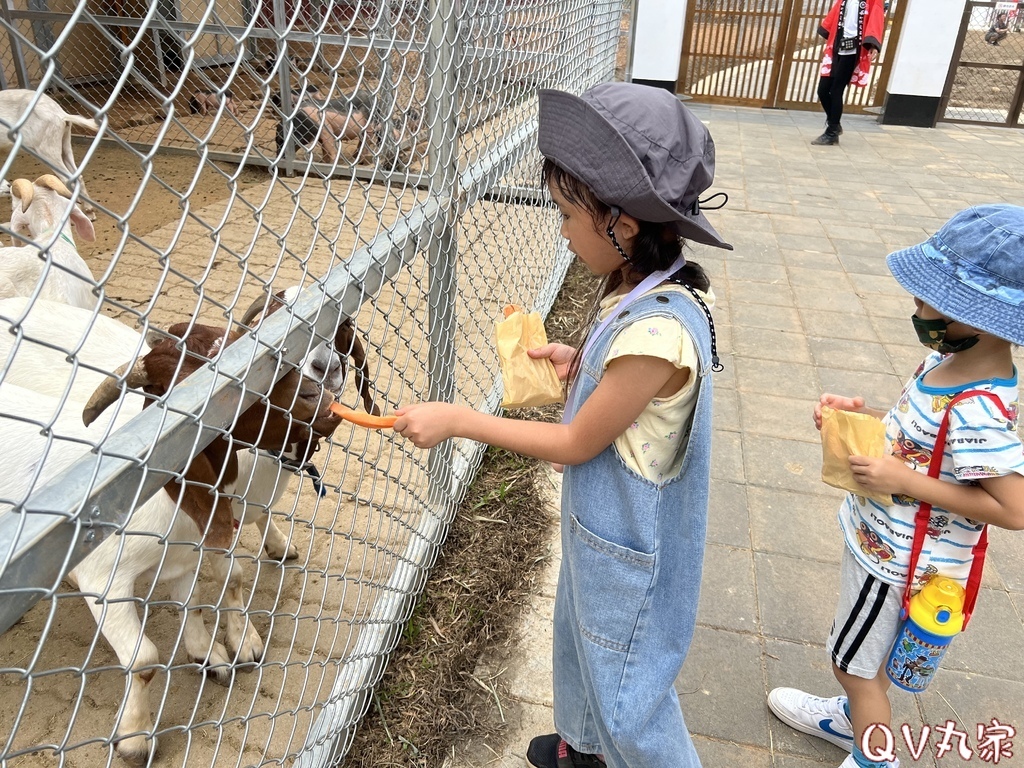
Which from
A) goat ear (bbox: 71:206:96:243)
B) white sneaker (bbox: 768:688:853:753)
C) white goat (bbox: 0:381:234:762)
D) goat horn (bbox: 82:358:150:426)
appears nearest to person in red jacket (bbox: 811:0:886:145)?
goat ear (bbox: 71:206:96:243)

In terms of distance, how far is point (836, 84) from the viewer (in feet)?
32.7

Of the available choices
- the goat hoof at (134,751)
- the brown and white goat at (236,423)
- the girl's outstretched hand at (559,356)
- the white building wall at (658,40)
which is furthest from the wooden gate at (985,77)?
the goat hoof at (134,751)

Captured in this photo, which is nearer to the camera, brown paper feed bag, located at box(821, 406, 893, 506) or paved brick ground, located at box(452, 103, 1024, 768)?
brown paper feed bag, located at box(821, 406, 893, 506)

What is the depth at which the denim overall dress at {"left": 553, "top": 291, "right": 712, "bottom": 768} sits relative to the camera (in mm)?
1601

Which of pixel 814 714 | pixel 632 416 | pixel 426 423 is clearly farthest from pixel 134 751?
pixel 814 714

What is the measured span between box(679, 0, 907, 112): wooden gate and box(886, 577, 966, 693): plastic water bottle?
1276 centimetres

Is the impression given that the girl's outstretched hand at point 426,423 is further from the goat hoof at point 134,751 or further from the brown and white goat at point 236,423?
the goat hoof at point 134,751

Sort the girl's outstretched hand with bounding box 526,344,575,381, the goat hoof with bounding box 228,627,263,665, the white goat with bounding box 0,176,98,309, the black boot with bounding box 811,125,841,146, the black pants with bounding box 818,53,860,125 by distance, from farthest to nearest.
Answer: the black boot with bounding box 811,125,841,146, the black pants with bounding box 818,53,860,125, the white goat with bounding box 0,176,98,309, the goat hoof with bounding box 228,627,263,665, the girl's outstretched hand with bounding box 526,344,575,381

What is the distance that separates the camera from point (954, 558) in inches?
71.7

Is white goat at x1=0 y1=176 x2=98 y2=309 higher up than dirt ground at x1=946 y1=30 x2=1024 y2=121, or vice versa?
white goat at x1=0 y1=176 x2=98 y2=309

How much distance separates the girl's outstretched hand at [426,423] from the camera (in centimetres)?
152

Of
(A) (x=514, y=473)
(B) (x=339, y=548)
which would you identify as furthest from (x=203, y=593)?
(A) (x=514, y=473)

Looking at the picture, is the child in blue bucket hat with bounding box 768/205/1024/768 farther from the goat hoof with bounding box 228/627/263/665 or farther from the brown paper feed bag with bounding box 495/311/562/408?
the goat hoof with bounding box 228/627/263/665

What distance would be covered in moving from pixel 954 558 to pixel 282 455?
159 centimetres
